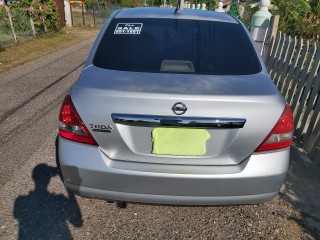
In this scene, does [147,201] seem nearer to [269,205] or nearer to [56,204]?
[56,204]

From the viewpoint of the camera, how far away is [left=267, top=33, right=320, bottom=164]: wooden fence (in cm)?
364

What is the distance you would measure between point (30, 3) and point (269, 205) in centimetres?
1515

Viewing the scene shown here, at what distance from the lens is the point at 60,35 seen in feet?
51.9

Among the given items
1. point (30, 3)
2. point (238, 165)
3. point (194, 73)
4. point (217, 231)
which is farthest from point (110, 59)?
point (30, 3)

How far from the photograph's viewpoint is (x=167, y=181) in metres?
1.89

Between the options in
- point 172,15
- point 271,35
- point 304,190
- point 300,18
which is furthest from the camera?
point 300,18

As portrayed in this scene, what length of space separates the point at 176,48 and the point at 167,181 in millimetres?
1155

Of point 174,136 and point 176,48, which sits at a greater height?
point 176,48

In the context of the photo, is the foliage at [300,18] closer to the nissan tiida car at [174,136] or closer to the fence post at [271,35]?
the fence post at [271,35]

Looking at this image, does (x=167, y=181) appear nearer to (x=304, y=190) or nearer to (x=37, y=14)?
(x=304, y=190)

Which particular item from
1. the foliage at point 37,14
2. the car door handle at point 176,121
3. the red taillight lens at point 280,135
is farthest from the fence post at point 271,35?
the foliage at point 37,14

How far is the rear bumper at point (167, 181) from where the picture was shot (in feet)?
6.19

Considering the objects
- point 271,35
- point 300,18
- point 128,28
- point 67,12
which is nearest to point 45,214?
point 128,28

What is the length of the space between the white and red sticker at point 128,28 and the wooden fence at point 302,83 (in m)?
2.42
